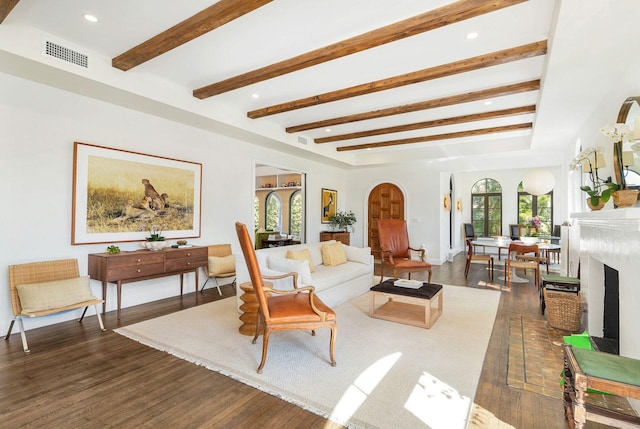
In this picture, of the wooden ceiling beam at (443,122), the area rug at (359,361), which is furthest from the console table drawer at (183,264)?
the wooden ceiling beam at (443,122)

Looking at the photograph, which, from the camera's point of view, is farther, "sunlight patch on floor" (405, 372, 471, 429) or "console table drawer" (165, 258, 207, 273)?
"console table drawer" (165, 258, 207, 273)

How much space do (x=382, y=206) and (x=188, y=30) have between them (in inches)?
273

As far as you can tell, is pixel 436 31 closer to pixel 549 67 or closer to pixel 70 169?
pixel 549 67

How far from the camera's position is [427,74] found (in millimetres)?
3600

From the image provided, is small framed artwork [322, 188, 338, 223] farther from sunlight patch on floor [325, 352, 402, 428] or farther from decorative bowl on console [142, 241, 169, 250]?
sunlight patch on floor [325, 352, 402, 428]

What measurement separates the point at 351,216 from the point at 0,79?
729cm

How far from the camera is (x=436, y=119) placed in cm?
551

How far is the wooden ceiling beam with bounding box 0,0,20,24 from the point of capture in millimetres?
2434

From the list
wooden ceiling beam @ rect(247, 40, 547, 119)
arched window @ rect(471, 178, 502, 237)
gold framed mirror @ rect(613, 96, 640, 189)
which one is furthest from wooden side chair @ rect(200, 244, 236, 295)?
arched window @ rect(471, 178, 502, 237)

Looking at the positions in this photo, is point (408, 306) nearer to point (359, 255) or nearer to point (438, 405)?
point (359, 255)

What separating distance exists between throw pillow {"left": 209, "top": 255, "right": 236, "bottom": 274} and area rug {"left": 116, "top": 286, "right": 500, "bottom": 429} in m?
0.85

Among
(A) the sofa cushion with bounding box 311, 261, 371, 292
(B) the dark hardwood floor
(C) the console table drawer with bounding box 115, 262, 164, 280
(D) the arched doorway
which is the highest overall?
(D) the arched doorway

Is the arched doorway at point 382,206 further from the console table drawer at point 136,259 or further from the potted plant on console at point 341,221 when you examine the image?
the console table drawer at point 136,259

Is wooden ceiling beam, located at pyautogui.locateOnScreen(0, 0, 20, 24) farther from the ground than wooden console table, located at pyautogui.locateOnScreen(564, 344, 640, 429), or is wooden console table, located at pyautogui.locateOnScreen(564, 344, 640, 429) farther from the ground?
wooden ceiling beam, located at pyautogui.locateOnScreen(0, 0, 20, 24)
